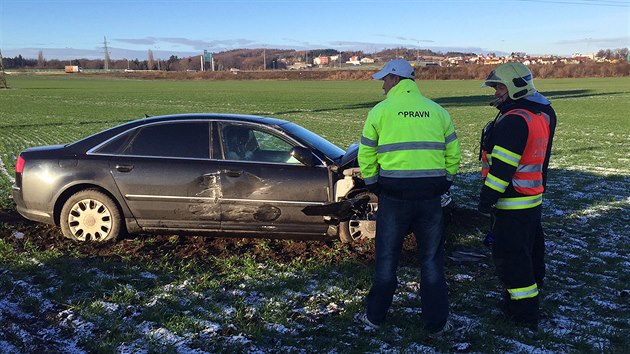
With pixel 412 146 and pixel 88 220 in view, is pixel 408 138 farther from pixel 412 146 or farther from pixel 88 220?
pixel 88 220

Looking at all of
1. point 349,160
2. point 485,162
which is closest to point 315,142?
point 349,160

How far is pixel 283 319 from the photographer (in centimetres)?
404

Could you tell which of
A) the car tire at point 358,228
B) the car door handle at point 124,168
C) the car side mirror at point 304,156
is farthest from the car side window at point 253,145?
the car door handle at point 124,168

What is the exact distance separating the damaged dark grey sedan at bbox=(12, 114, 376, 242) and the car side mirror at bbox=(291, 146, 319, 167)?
1 cm

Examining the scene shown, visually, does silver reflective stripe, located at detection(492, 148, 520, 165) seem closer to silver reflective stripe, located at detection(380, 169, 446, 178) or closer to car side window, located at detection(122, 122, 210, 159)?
silver reflective stripe, located at detection(380, 169, 446, 178)

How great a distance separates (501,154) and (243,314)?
2.26m

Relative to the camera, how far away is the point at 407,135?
11.7 ft

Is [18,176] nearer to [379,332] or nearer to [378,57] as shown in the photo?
[379,332]

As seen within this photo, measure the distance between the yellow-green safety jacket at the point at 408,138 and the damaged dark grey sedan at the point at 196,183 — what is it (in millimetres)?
1724

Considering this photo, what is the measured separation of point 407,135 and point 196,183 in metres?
2.77

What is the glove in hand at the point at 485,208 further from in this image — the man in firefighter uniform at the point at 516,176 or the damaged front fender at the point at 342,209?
the damaged front fender at the point at 342,209

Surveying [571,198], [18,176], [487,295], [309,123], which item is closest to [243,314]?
[487,295]

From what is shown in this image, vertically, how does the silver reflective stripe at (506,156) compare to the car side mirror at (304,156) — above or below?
above

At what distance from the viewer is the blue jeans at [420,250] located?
146 inches
